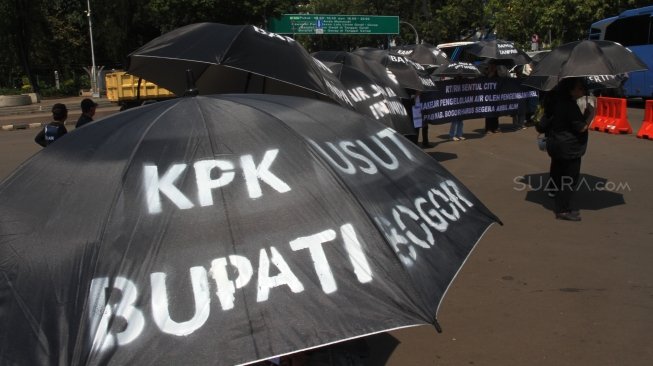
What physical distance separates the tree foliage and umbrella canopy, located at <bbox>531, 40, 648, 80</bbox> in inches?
867

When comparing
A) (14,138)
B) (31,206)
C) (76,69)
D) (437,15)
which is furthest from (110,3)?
(31,206)

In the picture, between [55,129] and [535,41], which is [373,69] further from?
[535,41]

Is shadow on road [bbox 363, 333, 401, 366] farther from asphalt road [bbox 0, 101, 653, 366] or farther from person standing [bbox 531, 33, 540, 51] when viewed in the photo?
person standing [bbox 531, 33, 540, 51]

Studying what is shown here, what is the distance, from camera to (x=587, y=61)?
22.5 ft

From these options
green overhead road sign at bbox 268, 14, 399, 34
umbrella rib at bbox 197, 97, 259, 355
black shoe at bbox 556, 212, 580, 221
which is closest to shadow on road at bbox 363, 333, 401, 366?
umbrella rib at bbox 197, 97, 259, 355

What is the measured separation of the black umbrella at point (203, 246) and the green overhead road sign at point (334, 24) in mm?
45735

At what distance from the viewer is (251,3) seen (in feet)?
130

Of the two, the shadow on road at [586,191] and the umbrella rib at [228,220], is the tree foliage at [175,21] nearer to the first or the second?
the shadow on road at [586,191]

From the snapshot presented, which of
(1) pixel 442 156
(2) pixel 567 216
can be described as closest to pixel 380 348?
(2) pixel 567 216

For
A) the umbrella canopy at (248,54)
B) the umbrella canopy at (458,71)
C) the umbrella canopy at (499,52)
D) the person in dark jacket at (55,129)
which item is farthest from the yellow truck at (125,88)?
the umbrella canopy at (248,54)

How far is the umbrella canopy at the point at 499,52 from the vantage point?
15859 millimetres

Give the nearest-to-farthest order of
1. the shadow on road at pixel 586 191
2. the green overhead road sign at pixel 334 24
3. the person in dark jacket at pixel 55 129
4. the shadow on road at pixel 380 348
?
the shadow on road at pixel 380 348 < the person in dark jacket at pixel 55 129 < the shadow on road at pixel 586 191 < the green overhead road sign at pixel 334 24

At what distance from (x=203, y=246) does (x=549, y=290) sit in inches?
153

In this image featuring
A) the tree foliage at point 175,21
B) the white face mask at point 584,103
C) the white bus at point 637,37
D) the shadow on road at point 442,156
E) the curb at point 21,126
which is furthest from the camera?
the tree foliage at point 175,21
